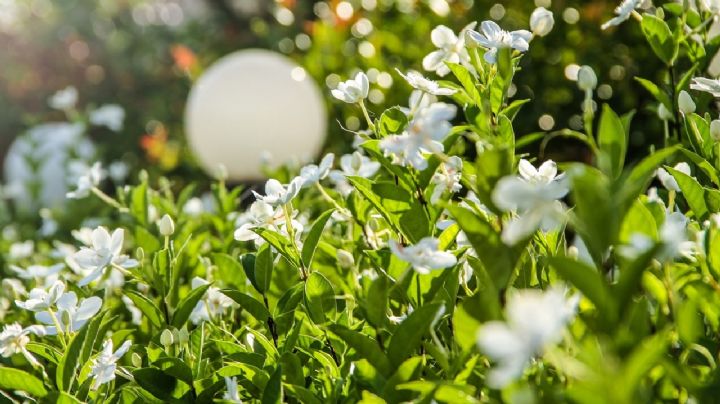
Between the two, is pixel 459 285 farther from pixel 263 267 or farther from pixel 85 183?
pixel 85 183

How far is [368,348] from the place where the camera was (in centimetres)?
76

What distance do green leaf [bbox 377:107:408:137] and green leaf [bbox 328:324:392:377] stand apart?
31 cm

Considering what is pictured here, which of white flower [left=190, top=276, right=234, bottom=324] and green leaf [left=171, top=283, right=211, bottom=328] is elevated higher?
green leaf [left=171, top=283, right=211, bottom=328]

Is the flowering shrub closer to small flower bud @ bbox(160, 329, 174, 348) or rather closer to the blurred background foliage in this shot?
small flower bud @ bbox(160, 329, 174, 348)

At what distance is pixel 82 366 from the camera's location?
0.90m

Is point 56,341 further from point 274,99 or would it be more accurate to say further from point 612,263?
point 274,99

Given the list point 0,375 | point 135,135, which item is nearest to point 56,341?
point 0,375

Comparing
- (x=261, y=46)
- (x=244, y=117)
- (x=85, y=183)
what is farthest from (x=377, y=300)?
(x=261, y=46)

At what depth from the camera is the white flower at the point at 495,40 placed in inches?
37.6

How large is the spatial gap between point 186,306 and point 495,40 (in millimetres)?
493

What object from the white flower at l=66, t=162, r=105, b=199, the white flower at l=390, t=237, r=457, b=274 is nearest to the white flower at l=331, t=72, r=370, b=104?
the white flower at l=390, t=237, r=457, b=274

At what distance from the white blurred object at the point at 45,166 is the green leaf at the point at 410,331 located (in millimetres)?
2416

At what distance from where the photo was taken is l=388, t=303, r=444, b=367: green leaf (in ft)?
2.42

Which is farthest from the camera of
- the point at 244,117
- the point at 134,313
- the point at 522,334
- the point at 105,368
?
the point at 244,117
